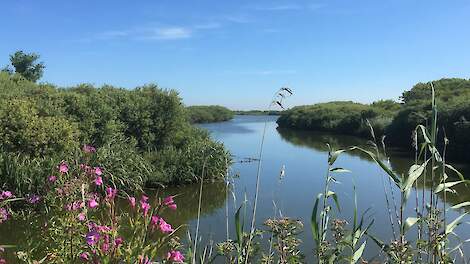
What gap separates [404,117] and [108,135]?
18815 mm

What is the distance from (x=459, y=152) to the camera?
62.4ft

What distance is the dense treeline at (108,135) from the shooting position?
30.2 feet

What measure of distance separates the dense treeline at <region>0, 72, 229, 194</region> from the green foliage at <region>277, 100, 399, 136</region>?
53.1 feet

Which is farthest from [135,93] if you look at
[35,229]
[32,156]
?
[35,229]

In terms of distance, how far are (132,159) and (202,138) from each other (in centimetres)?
434

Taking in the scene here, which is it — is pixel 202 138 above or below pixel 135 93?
below

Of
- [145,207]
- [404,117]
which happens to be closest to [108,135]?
[145,207]

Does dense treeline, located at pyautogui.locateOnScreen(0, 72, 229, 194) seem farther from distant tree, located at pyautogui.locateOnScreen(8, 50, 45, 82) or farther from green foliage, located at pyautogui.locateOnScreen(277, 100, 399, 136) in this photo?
distant tree, located at pyautogui.locateOnScreen(8, 50, 45, 82)

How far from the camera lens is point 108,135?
1195cm

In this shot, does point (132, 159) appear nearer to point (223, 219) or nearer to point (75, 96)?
point (75, 96)

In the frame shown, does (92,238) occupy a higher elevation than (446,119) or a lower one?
lower

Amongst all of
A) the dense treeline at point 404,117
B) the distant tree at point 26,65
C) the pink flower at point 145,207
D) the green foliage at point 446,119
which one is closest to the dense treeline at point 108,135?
the dense treeline at point 404,117

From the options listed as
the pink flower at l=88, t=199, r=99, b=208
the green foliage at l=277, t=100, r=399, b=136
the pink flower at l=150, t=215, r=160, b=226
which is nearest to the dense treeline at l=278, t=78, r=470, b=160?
the green foliage at l=277, t=100, r=399, b=136

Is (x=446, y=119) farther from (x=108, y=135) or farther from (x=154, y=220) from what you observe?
(x=154, y=220)
